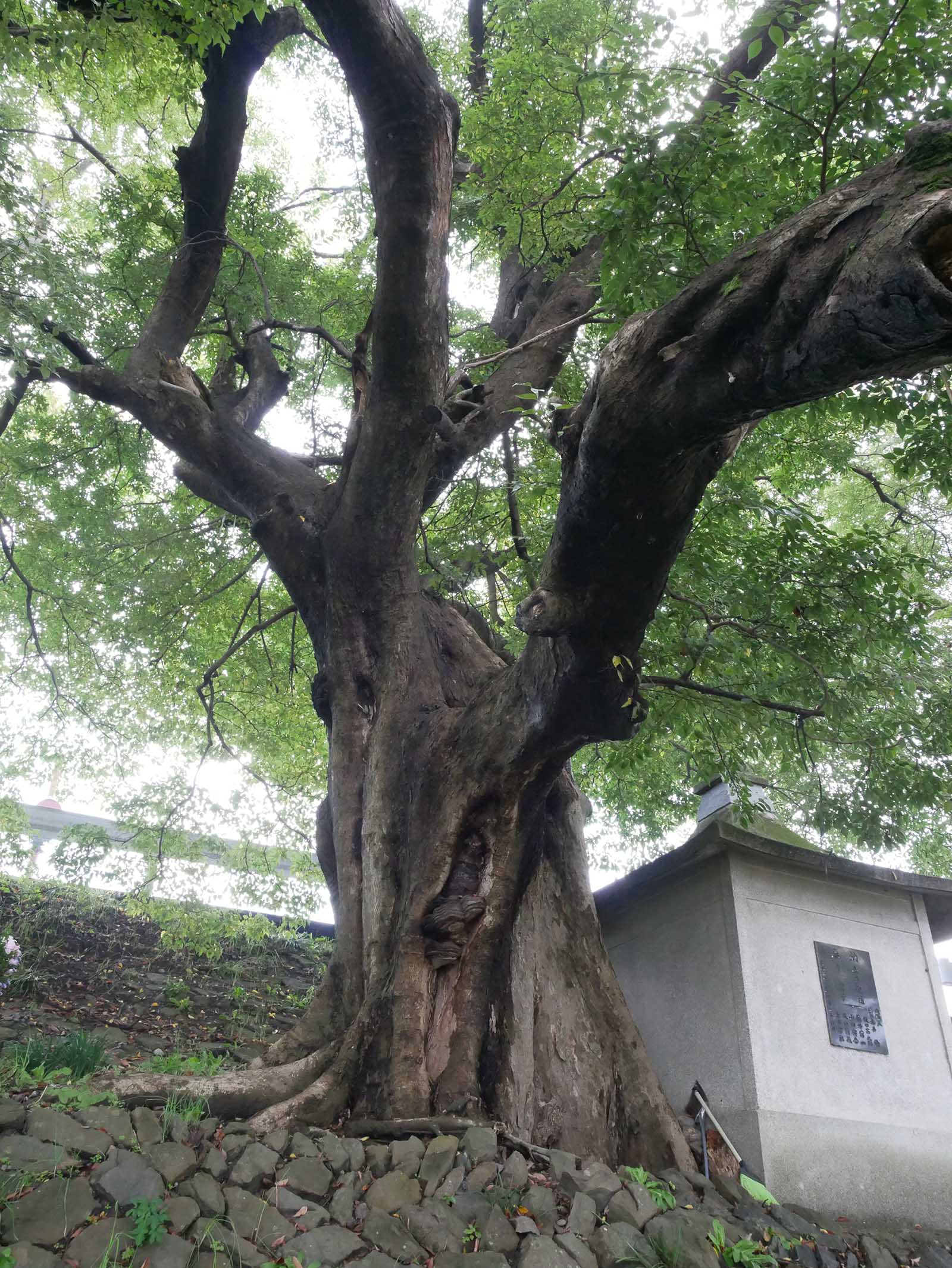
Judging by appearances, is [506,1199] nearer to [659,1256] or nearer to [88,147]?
[659,1256]

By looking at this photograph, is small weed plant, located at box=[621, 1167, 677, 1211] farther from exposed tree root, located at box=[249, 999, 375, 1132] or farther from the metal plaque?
the metal plaque

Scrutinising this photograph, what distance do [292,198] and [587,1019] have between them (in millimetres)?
9466

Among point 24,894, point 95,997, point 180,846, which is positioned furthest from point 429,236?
point 24,894

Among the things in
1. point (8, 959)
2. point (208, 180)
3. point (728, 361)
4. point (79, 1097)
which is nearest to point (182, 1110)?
point (79, 1097)

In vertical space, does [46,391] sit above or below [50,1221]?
above

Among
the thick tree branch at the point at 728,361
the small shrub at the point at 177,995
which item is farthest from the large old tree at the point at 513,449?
the small shrub at the point at 177,995

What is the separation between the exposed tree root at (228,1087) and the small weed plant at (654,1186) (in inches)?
62.4

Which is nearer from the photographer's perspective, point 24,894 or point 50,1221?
point 50,1221

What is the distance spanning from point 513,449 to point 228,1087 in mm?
5196

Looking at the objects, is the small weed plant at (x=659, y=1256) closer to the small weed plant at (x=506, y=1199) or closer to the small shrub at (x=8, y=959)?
the small weed plant at (x=506, y=1199)

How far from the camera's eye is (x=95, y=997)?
21.0 ft

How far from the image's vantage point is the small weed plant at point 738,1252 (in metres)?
3.44

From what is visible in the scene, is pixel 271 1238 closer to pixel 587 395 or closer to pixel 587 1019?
pixel 587 1019

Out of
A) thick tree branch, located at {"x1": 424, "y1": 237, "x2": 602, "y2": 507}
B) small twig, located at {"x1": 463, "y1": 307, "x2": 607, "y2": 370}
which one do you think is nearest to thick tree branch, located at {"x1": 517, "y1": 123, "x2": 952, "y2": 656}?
small twig, located at {"x1": 463, "y1": 307, "x2": 607, "y2": 370}
